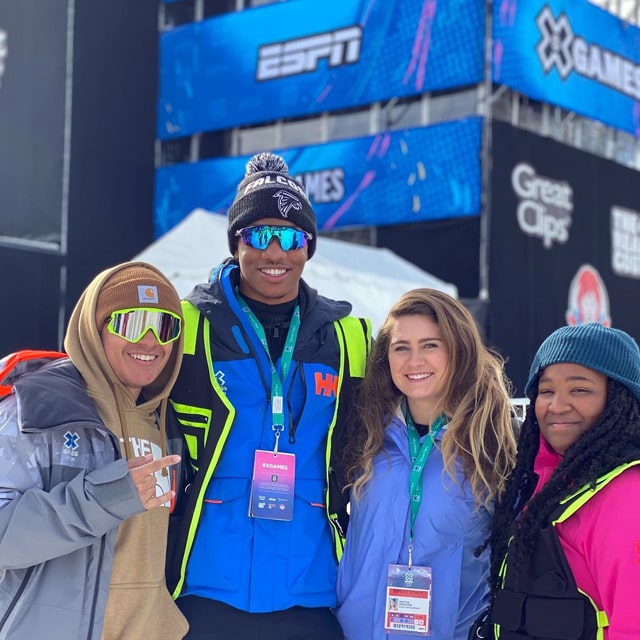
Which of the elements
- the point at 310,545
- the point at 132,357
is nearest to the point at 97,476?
the point at 132,357

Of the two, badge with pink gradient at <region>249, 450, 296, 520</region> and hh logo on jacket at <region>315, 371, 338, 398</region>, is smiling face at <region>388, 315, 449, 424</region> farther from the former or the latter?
badge with pink gradient at <region>249, 450, 296, 520</region>

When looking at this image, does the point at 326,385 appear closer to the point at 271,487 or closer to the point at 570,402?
the point at 271,487

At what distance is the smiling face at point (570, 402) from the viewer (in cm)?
229

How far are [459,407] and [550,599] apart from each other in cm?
68

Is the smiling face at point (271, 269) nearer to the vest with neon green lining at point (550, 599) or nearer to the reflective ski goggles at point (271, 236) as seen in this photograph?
the reflective ski goggles at point (271, 236)

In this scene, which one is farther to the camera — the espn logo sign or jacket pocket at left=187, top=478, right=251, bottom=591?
the espn logo sign

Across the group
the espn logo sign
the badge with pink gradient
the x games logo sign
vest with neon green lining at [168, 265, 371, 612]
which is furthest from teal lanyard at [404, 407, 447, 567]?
the x games logo sign

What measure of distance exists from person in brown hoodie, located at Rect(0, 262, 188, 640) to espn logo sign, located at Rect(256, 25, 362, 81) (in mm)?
11430

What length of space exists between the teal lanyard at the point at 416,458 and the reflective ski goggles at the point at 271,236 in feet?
2.13

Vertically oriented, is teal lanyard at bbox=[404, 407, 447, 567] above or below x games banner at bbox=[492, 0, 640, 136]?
below

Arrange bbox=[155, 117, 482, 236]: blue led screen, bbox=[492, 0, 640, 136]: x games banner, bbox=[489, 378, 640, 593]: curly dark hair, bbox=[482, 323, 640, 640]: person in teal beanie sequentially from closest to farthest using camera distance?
bbox=[482, 323, 640, 640]: person in teal beanie, bbox=[489, 378, 640, 593]: curly dark hair, bbox=[155, 117, 482, 236]: blue led screen, bbox=[492, 0, 640, 136]: x games banner

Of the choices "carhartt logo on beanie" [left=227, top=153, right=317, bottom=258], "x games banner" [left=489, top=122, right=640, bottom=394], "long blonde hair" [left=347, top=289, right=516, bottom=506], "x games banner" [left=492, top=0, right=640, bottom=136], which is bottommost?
A: "long blonde hair" [left=347, top=289, right=516, bottom=506]

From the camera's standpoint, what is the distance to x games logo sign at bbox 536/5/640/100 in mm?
13031

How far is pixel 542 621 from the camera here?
81.4 inches
